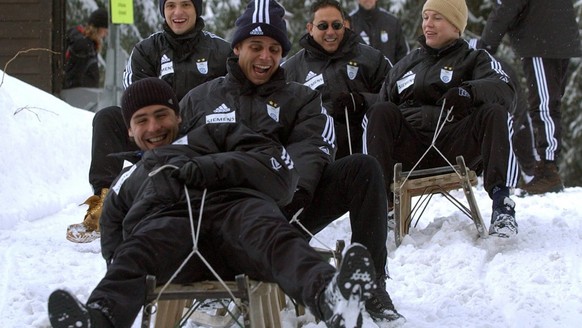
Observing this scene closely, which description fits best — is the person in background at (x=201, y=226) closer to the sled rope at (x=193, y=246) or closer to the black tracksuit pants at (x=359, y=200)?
the sled rope at (x=193, y=246)

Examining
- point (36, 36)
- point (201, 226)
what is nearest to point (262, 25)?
point (201, 226)

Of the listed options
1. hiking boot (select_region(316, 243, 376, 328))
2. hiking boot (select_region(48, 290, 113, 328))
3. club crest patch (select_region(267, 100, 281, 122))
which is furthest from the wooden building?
hiking boot (select_region(316, 243, 376, 328))

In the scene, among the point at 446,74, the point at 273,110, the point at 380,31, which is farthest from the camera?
the point at 380,31

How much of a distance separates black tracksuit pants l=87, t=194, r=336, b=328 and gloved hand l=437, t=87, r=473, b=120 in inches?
81.7

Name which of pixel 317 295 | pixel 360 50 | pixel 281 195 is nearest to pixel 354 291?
pixel 317 295

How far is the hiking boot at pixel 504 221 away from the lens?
5.30 m

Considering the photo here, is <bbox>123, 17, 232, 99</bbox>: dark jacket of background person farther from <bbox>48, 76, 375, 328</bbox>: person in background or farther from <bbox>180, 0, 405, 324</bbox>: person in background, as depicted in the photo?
<bbox>48, 76, 375, 328</bbox>: person in background

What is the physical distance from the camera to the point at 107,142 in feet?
18.8

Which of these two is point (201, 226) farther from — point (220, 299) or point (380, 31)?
point (380, 31)

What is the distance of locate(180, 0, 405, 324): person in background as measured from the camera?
409cm

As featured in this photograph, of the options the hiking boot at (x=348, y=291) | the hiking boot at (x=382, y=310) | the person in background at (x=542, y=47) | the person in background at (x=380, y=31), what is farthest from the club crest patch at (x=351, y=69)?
the hiking boot at (x=348, y=291)

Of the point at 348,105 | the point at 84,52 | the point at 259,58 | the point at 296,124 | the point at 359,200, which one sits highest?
the point at 259,58

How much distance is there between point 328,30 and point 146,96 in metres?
2.51

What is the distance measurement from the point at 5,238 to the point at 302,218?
2280 mm
